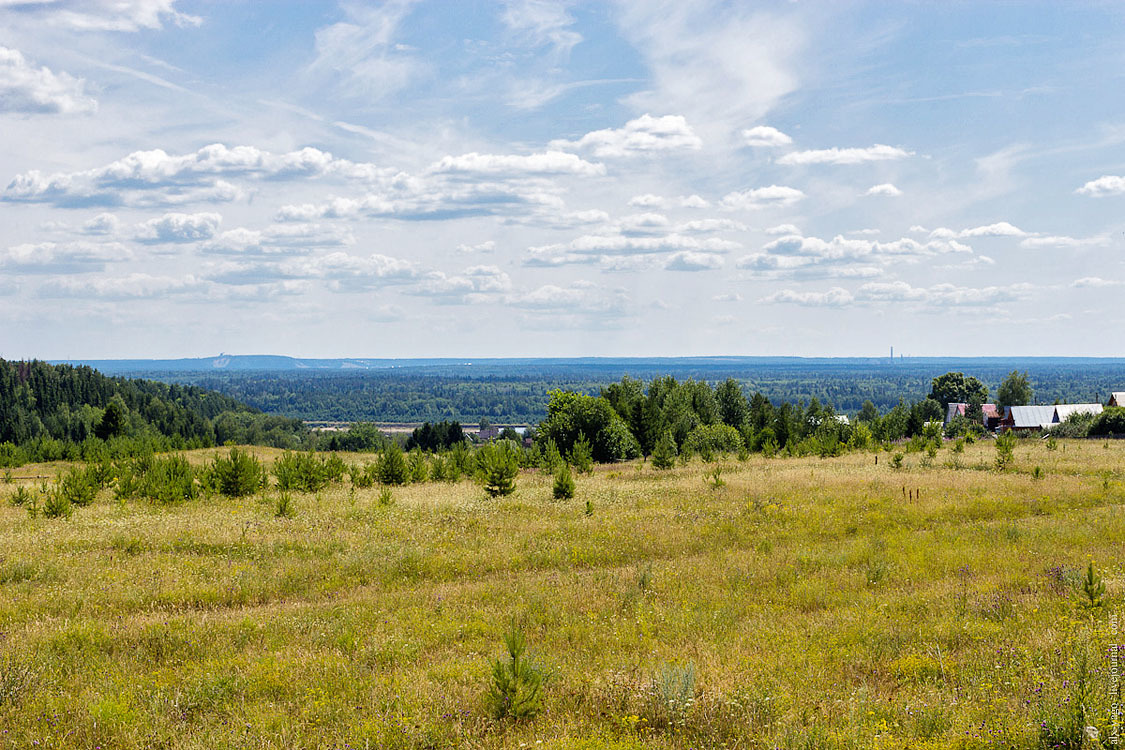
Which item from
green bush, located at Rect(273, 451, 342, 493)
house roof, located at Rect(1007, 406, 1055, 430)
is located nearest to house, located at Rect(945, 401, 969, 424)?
house roof, located at Rect(1007, 406, 1055, 430)

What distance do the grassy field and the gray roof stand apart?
76.9 meters

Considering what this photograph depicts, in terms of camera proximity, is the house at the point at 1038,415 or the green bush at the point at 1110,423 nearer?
the green bush at the point at 1110,423

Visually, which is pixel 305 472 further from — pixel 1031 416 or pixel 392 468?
pixel 1031 416

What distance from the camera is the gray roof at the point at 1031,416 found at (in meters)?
90.1

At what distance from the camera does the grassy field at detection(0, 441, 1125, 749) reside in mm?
8305

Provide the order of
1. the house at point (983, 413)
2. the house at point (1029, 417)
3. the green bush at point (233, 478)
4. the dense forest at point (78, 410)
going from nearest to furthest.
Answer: the green bush at point (233, 478)
the house at point (1029, 417)
the house at point (983, 413)
the dense forest at point (78, 410)

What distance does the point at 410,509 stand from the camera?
968 inches

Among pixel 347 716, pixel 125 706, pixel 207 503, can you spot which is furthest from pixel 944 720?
pixel 207 503

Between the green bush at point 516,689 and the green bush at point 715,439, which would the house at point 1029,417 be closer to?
the green bush at point 715,439

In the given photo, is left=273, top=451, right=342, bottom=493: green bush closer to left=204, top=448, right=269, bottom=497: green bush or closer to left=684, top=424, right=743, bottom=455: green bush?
left=204, top=448, right=269, bottom=497: green bush

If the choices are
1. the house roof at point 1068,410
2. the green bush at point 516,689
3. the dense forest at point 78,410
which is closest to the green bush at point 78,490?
the green bush at point 516,689

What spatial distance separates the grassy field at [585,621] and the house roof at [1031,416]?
76.9 meters

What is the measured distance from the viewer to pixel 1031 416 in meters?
91.3

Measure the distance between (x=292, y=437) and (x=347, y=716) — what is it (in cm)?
16834
